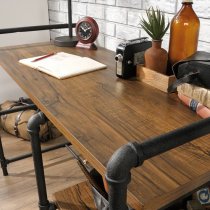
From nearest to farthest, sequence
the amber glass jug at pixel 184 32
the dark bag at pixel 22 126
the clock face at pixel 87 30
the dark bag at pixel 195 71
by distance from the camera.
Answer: the dark bag at pixel 195 71
the amber glass jug at pixel 184 32
the clock face at pixel 87 30
the dark bag at pixel 22 126

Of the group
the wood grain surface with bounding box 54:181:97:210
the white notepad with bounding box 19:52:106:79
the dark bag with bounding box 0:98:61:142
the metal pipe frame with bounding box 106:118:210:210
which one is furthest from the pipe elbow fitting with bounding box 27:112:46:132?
the dark bag with bounding box 0:98:61:142

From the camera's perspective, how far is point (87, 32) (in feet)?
4.88

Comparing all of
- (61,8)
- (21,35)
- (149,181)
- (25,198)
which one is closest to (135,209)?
(149,181)

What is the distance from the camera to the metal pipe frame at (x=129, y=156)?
0.42 m

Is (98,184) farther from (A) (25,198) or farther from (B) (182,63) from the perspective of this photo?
(A) (25,198)

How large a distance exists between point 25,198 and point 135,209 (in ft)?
4.05

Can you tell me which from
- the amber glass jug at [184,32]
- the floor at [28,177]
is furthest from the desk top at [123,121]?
the floor at [28,177]

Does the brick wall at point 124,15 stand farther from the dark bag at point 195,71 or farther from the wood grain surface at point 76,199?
the wood grain surface at point 76,199

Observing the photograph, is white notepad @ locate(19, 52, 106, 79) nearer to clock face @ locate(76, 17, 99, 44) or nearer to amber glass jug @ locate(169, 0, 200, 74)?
clock face @ locate(76, 17, 99, 44)

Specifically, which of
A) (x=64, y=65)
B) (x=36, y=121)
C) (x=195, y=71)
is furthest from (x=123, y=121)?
(x=64, y=65)

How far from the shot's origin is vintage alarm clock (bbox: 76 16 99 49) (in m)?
1.47

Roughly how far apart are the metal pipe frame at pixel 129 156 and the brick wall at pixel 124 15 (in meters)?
0.72

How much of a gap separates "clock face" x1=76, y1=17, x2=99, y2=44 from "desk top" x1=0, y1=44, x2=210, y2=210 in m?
0.33

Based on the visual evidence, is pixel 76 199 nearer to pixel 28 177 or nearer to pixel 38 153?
pixel 38 153
